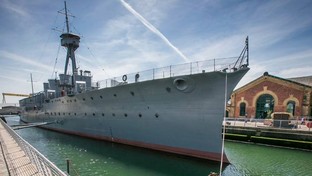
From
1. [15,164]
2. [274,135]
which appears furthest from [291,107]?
[15,164]

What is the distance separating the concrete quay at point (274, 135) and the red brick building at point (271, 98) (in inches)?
197

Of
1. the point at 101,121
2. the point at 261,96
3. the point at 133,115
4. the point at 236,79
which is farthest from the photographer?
the point at 261,96

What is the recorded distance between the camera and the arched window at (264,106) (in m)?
21.6

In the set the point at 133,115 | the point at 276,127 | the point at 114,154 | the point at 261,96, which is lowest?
the point at 114,154

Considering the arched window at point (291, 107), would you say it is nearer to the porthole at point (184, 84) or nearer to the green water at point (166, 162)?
the green water at point (166, 162)

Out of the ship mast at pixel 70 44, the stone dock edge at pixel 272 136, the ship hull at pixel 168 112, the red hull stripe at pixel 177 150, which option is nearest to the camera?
the ship hull at pixel 168 112

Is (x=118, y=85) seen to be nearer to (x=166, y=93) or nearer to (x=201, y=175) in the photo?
(x=166, y=93)

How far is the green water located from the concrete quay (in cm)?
78

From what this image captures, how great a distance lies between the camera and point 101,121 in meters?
14.9

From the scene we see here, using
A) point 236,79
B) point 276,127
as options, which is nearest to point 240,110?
point 276,127

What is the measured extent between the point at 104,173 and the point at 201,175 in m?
4.97

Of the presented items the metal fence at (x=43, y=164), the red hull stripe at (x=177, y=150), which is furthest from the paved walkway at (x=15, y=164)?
the red hull stripe at (x=177, y=150)

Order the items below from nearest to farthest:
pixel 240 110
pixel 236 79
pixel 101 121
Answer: pixel 236 79 < pixel 101 121 < pixel 240 110

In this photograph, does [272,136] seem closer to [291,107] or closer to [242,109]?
[291,107]
